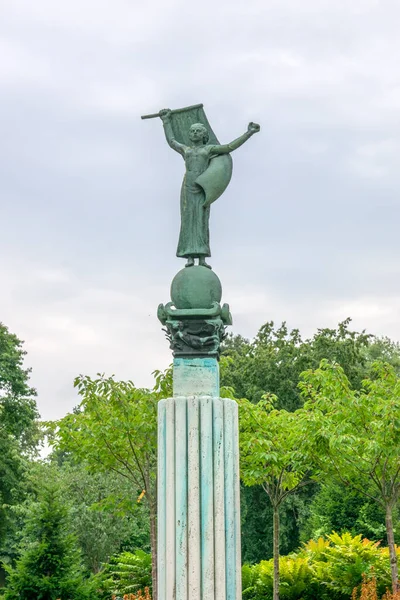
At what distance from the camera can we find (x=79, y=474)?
3419 cm

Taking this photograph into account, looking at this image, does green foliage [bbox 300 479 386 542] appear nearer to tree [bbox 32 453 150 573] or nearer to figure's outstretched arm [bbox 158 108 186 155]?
tree [bbox 32 453 150 573]

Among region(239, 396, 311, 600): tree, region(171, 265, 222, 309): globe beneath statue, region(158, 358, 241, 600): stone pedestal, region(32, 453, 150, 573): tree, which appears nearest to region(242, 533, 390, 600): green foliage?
region(239, 396, 311, 600): tree

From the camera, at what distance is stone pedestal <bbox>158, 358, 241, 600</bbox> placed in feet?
28.2

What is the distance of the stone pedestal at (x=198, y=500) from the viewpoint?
8602mm

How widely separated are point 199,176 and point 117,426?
10.2m

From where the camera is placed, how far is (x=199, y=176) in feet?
32.5

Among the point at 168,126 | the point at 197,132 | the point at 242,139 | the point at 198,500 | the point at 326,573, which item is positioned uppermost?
the point at 168,126

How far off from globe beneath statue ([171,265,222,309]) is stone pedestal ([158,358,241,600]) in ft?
3.37

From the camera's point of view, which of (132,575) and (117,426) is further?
(132,575)

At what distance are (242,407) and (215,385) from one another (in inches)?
420

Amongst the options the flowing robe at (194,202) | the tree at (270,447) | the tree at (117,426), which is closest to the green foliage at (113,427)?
the tree at (117,426)

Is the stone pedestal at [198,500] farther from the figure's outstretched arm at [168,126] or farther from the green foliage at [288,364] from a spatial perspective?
the green foliage at [288,364]

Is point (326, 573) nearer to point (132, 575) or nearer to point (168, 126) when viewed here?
point (132, 575)

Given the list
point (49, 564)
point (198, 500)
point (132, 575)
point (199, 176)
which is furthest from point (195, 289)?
point (132, 575)
